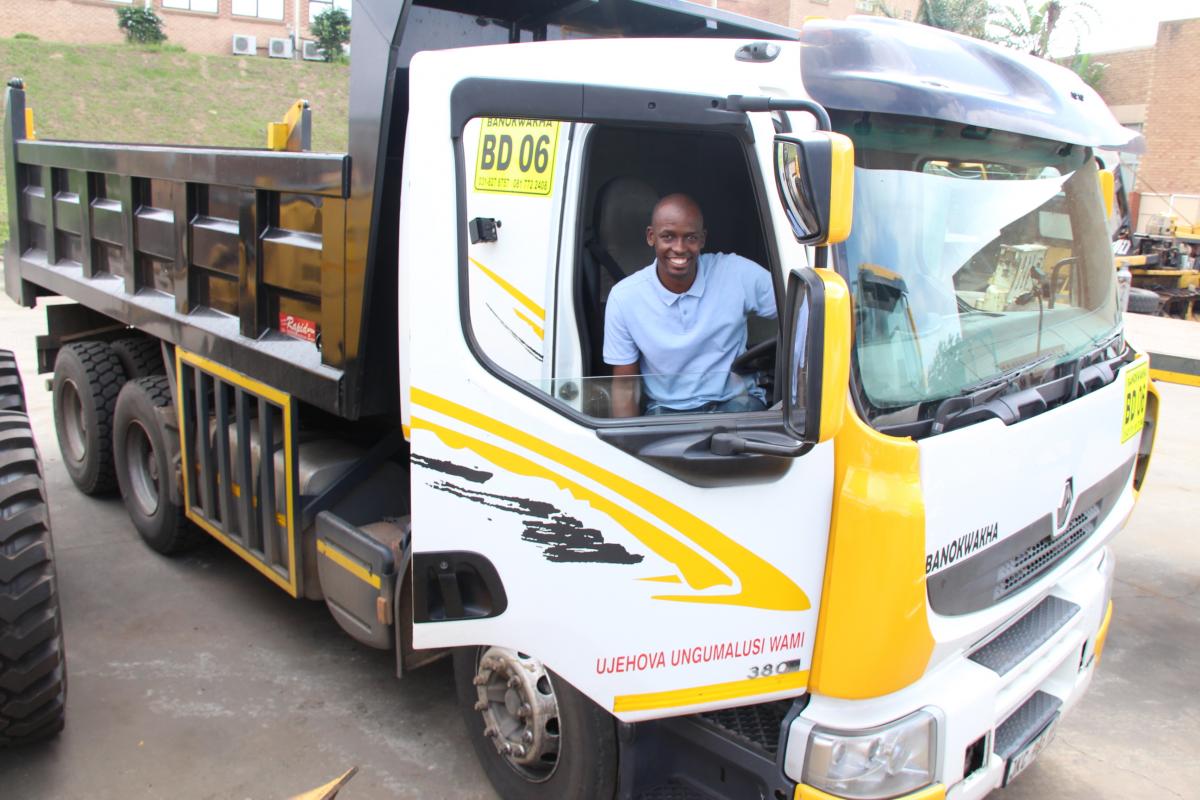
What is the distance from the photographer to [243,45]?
3847 centimetres

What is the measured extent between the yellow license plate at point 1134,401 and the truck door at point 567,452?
1.25 m

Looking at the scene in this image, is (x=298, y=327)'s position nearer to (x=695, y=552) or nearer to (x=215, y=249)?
(x=215, y=249)

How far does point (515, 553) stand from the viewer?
2.47 meters

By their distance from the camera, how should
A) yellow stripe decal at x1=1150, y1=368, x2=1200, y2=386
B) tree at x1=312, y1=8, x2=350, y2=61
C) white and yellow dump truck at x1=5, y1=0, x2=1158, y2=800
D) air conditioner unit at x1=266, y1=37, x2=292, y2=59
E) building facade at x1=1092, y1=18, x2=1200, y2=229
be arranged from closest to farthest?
white and yellow dump truck at x1=5, y1=0, x2=1158, y2=800
yellow stripe decal at x1=1150, y1=368, x2=1200, y2=386
building facade at x1=1092, y1=18, x2=1200, y2=229
tree at x1=312, y1=8, x2=350, y2=61
air conditioner unit at x1=266, y1=37, x2=292, y2=59

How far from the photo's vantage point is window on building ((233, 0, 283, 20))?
39250mm

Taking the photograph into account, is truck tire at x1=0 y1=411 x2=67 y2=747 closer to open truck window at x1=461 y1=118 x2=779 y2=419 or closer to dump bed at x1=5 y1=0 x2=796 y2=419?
dump bed at x1=5 y1=0 x2=796 y2=419

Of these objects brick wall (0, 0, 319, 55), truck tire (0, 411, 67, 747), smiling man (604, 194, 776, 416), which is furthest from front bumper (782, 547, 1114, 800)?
brick wall (0, 0, 319, 55)

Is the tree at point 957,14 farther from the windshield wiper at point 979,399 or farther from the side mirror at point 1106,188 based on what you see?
the windshield wiper at point 979,399

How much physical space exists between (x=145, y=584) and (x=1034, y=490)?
406 cm

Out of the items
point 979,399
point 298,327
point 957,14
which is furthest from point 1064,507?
point 957,14

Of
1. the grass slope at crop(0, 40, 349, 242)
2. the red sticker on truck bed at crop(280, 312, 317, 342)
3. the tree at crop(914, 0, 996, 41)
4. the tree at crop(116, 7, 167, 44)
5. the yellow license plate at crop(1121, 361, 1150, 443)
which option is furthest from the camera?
the tree at crop(116, 7, 167, 44)

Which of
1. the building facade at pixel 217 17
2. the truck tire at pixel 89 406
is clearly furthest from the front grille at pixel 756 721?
the building facade at pixel 217 17

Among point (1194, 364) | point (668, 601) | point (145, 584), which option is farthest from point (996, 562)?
point (145, 584)

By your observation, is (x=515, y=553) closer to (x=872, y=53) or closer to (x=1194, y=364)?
(x=872, y=53)
